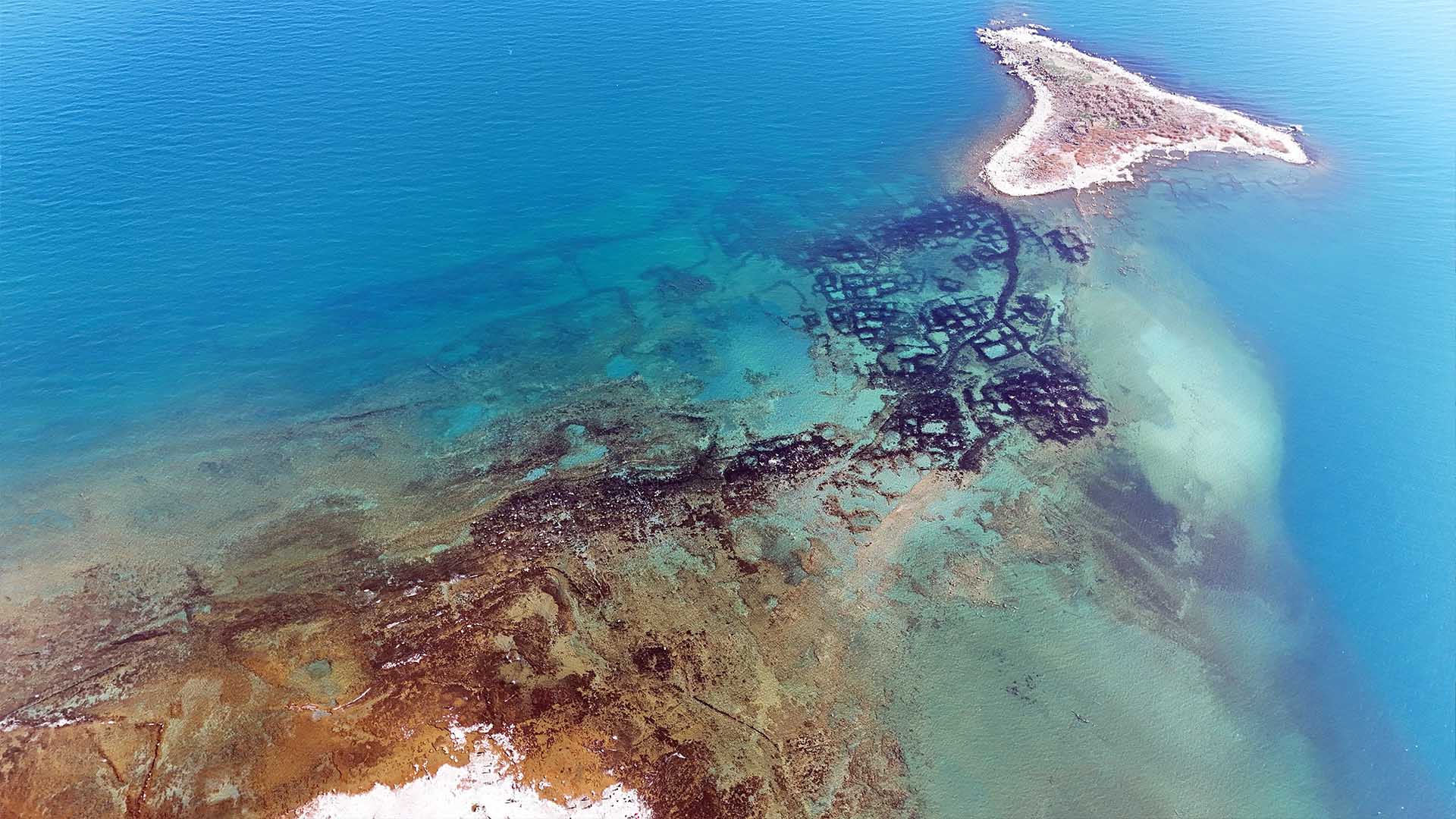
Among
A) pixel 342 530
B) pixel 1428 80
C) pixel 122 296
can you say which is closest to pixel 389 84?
pixel 122 296

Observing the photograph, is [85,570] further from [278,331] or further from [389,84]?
[389,84]

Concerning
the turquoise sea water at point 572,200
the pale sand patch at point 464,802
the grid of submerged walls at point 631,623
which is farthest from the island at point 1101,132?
the pale sand patch at point 464,802

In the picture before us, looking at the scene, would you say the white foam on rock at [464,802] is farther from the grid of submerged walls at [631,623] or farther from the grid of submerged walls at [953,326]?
the grid of submerged walls at [953,326]

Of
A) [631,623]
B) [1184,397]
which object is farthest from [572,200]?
[1184,397]

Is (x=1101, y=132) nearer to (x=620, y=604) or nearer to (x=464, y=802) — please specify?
(x=620, y=604)

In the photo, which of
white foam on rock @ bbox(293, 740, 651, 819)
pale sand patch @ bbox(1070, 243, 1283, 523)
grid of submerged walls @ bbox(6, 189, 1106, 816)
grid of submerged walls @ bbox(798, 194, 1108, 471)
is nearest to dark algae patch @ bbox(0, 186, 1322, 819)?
grid of submerged walls @ bbox(6, 189, 1106, 816)

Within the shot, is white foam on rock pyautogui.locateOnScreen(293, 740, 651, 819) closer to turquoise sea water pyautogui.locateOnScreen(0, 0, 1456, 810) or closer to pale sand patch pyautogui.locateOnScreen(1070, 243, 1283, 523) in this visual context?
turquoise sea water pyautogui.locateOnScreen(0, 0, 1456, 810)
